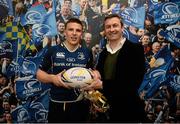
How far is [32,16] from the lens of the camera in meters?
2.88

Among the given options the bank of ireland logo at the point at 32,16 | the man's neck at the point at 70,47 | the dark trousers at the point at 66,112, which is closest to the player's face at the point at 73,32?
the man's neck at the point at 70,47

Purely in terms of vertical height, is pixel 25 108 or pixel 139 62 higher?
pixel 139 62

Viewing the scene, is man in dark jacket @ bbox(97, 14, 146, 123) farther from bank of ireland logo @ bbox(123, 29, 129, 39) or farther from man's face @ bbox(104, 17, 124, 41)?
bank of ireland logo @ bbox(123, 29, 129, 39)

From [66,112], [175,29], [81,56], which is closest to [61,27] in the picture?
[81,56]

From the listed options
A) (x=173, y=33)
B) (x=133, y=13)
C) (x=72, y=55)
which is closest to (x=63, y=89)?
(x=72, y=55)

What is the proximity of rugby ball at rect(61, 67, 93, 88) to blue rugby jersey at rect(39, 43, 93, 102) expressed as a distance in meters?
0.10

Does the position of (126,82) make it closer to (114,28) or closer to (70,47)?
(114,28)

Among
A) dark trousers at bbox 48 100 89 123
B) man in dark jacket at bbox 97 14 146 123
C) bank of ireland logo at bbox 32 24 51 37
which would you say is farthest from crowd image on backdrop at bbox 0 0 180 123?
man in dark jacket at bbox 97 14 146 123

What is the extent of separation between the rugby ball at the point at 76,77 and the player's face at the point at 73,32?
278 millimetres

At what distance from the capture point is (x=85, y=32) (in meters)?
2.89

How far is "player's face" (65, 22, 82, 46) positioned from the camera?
2600 mm

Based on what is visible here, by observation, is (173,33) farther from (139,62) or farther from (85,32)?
(85,32)

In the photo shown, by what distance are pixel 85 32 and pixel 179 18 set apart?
96cm

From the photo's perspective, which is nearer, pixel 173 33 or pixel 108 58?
pixel 108 58
